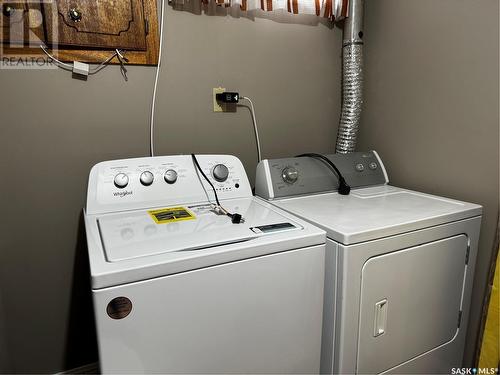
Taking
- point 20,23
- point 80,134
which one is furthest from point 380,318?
point 20,23

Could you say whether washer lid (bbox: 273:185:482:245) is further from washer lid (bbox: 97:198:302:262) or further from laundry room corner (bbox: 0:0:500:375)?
washer lid (bbox: 97:198:302:262)

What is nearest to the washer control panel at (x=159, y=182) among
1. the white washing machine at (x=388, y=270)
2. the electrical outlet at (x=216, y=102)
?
the white washing machine at (x=388, y=270)

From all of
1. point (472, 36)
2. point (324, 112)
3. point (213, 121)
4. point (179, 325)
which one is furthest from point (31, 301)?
point (472, 36)

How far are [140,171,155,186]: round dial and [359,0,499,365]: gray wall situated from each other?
1.12 meters

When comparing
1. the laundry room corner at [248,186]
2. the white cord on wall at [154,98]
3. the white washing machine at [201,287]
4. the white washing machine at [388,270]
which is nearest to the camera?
the white washing machine at [201,287]

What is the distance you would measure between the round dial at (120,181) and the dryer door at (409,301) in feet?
2.71

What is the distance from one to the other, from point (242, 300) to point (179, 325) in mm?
165

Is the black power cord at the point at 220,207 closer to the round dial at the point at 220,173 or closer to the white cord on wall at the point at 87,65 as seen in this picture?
the round dial at the point at 220,173

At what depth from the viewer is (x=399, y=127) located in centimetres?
157

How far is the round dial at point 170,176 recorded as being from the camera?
123 centimetres

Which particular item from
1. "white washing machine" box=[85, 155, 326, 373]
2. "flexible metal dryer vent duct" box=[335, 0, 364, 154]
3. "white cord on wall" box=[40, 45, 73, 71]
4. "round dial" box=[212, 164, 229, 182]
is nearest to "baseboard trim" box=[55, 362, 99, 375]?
"white washing machine" box=[85, 155, 326, 373]

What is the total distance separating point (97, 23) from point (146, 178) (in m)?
0.61

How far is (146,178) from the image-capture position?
1194 millimetres

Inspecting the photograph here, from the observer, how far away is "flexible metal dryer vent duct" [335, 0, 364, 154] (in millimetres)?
1584
